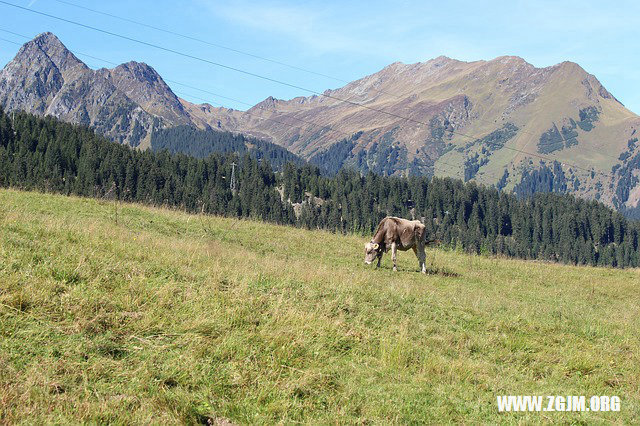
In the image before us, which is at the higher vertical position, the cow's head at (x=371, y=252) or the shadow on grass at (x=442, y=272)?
the cow's head at (x=371, y=252)

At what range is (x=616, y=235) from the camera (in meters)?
182

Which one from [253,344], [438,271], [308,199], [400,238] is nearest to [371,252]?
[400,238]

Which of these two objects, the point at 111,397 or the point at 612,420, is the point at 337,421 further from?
the point at 612,420

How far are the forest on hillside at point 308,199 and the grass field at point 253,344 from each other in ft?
382

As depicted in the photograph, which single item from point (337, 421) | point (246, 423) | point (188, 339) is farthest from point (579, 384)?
point (188, 339)

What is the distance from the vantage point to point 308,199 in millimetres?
187750

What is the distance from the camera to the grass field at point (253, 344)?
23.1 feet

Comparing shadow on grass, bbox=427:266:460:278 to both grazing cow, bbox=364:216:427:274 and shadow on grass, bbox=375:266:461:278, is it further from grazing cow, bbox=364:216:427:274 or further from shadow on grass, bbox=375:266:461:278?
grazing cow, bbox=364:216:427:274

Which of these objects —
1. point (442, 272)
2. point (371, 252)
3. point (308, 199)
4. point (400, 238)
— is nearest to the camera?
point (371, 252)

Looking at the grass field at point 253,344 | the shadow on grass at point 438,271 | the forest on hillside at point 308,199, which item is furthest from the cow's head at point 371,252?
the forest on hillside at point 308,199

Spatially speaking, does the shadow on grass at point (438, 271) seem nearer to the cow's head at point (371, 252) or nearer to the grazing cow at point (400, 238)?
the grazing cow at point (400, 238)

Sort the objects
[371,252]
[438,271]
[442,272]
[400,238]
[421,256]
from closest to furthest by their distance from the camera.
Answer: [371,252], [421,256], [400,238], [442,272], [438,271]

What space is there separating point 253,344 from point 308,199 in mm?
179000

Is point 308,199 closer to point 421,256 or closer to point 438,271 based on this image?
point 438,271
